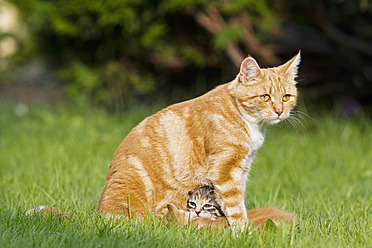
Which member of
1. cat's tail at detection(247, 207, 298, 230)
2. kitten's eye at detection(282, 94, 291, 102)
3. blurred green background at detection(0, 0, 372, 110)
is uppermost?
blurred green background at detection(0, 0, 372, 110)

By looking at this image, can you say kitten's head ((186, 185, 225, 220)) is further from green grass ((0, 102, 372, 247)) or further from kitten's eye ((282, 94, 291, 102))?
kitten's eye ((282, 94, 291, 102))

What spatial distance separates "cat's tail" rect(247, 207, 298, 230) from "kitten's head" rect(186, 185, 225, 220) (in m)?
0.23

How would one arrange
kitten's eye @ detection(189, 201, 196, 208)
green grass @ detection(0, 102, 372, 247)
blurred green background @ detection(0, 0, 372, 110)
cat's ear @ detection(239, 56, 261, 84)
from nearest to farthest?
green grass @ detection(0, 102, 372, 247) → cat's ear @ detection(239, 56, 261, 84) → kitten's eye @ detection(189, 201, 196, 208) → blurred green background @ detection(0, 0, 372, 110)

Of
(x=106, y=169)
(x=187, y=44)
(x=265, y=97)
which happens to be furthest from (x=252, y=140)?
(x=187, y=44)

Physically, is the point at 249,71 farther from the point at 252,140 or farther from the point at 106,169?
the point at 106,169

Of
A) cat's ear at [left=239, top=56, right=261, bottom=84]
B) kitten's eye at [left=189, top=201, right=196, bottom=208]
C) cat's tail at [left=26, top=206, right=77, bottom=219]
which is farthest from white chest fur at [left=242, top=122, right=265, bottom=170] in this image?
cat's tail at [left=26, top=206, right=77, bottom=219]

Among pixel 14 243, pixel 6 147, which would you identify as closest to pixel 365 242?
pixel 14 243

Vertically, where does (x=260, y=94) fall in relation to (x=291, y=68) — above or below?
below

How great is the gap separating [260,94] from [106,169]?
227cm

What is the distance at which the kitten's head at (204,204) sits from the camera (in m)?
3.02

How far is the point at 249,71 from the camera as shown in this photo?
2992mm

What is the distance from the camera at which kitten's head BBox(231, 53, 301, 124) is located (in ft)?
9.83

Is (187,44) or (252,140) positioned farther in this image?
(187,44)

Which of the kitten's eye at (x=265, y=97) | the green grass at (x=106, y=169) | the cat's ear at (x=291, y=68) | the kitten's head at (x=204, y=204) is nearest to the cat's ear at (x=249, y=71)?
the kitten's eye at (x=265, y=97)
